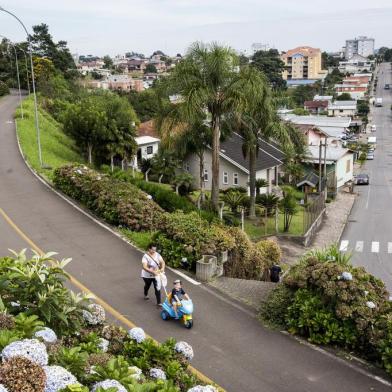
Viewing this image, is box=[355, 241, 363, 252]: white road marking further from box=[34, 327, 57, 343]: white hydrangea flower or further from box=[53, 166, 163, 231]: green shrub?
box=[34, 327, 57, 343]: white hydrangea flower

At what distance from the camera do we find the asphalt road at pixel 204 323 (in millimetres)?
9211

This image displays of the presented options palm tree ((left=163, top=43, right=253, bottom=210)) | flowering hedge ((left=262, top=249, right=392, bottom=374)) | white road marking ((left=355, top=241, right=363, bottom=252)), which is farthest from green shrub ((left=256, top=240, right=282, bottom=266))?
white road marking ((left=355, top=241, right=363, bottom=252))

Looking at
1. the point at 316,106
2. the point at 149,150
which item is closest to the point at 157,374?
the point at 149,150

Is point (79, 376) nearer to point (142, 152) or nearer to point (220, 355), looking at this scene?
point (220, 355)

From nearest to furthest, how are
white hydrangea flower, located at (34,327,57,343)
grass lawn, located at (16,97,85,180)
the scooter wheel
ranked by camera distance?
white hydrangea flower, located at (34,327,57,343) < the scooter wheel < grass lawn, located at (16,97,85,180)

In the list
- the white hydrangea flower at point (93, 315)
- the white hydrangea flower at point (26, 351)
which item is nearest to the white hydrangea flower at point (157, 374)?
the white hydrangea flower at point (26, 351)

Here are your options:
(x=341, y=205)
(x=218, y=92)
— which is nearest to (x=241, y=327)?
(x=218, y=92)

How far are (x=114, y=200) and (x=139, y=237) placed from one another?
89.1 inches

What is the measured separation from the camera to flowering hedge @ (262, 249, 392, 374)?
32.0 ft

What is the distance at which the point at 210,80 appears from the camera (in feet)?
65.8

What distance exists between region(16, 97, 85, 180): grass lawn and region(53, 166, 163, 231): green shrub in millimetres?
4467

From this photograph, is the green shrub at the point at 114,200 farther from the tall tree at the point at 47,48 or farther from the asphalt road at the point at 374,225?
the tall tree at the point at 47,48

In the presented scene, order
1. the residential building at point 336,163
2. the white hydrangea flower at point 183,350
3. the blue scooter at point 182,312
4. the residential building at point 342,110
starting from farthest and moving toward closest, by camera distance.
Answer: the residential building at point 342,110, the residential building at point 336,163, the blue scooter at point 182,312, the white hydrangea flower at point 183,350

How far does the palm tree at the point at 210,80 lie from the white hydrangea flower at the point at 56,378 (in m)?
15.0
